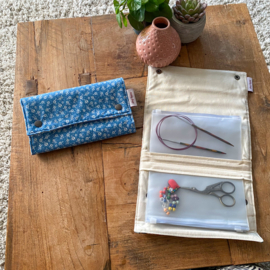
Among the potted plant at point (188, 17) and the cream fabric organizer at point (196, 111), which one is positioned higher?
the potted plant at point (188, 17)

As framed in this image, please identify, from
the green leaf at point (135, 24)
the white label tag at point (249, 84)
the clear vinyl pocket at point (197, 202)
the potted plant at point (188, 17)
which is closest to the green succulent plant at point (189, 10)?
the potted plant at point (188, 17)

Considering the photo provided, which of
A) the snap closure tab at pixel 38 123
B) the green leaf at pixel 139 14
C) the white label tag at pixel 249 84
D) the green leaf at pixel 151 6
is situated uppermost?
the green leaf at pixel 151 6

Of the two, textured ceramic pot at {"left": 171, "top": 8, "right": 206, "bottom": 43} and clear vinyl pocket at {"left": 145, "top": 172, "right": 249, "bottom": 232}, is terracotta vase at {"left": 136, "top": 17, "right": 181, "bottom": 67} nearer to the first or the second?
textured ceramic pot at {"left": 171, "top": 8, "right": 206, "bottom": 43}

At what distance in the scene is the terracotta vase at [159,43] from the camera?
2.20ft

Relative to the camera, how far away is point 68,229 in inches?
25.0

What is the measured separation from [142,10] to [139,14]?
0.04 feet

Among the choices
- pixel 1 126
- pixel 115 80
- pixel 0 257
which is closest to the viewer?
pixel 115 80

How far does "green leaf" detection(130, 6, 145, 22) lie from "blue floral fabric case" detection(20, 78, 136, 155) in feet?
0.59

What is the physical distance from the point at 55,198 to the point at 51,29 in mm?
567

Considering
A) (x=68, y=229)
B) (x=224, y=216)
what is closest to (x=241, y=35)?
(x=224, y=216)

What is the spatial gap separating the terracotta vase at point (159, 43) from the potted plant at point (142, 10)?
1.0 inches

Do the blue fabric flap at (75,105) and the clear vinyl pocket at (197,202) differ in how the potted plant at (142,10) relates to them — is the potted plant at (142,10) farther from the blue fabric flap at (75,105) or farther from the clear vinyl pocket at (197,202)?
the clear vinyl pocket at (197,202)

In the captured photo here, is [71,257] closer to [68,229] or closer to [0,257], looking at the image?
[68,229]

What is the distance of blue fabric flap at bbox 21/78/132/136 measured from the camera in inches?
27.0
